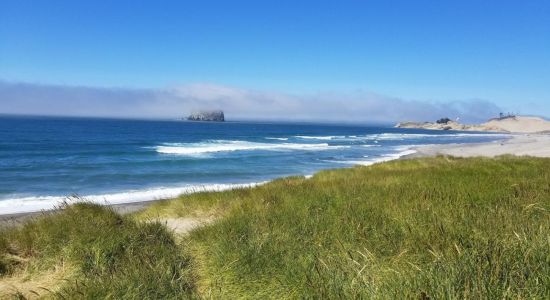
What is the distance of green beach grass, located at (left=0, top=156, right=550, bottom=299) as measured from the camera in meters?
3.42

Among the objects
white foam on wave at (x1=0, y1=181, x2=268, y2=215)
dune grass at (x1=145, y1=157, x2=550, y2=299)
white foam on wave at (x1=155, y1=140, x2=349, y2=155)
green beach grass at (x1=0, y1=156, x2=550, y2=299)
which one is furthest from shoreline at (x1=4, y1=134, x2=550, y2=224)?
white foam on wave at (x1=155, y1=140, x2=349, y2=155)

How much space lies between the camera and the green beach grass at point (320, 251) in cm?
342

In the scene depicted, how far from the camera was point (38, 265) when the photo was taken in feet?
18.1

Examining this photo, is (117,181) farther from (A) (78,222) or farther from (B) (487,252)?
(B) (487,252)

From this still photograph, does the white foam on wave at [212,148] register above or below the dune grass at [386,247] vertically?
below

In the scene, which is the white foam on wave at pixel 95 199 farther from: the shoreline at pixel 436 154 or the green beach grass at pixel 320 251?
the green beach grass at pixel 320 251

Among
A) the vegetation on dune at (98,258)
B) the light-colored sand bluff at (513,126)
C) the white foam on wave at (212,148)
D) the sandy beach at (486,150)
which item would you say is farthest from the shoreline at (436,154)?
the light-colored sand bluff at (513,126)

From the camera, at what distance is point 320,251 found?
4.79 meters

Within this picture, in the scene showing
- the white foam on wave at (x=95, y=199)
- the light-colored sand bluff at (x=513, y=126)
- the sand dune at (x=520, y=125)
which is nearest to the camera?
the white foam on wave at (x=95, y=199)

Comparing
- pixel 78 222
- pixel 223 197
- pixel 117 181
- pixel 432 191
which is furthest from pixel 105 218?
pixel 117 181

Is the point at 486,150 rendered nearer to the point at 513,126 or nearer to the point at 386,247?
the point at 386,247

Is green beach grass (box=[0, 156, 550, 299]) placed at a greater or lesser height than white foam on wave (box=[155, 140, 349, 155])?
greater

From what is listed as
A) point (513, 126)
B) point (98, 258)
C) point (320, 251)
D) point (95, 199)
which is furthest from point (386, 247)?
point (513, 126)

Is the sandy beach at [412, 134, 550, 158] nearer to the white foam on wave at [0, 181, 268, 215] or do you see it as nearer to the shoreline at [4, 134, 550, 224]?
the shoreline at [4, 134, 550, 224]
